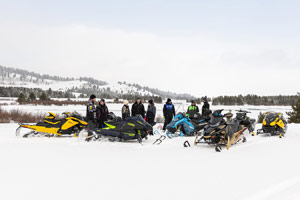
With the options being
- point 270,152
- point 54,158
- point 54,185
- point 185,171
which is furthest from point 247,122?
point 54,185

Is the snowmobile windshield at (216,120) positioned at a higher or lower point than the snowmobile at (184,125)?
higher

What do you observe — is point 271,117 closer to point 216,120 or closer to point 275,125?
point 275,125

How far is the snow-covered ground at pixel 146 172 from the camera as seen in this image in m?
3.15

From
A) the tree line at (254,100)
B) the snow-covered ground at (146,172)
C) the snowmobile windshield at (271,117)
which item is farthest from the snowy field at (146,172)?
the tree line at (254,100)

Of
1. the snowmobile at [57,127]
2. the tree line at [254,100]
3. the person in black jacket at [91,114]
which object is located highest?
the tree line at [254,100]

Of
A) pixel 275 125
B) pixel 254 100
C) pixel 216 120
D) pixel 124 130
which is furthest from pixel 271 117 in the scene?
pixel 254 100

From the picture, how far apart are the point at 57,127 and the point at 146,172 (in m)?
4.62

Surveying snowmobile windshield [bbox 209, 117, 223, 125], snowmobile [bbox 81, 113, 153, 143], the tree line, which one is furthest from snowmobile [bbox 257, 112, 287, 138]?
the tree line

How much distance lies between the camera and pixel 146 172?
4.00 meters

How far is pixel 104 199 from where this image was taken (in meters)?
2.94

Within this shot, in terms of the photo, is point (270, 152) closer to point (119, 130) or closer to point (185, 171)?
point (185, 171)

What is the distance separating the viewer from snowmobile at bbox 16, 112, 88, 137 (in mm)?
7551

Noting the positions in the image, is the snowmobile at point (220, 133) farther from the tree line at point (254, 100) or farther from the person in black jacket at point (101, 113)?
the tree line at point (254, 100)

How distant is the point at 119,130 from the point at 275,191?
14.8ft
